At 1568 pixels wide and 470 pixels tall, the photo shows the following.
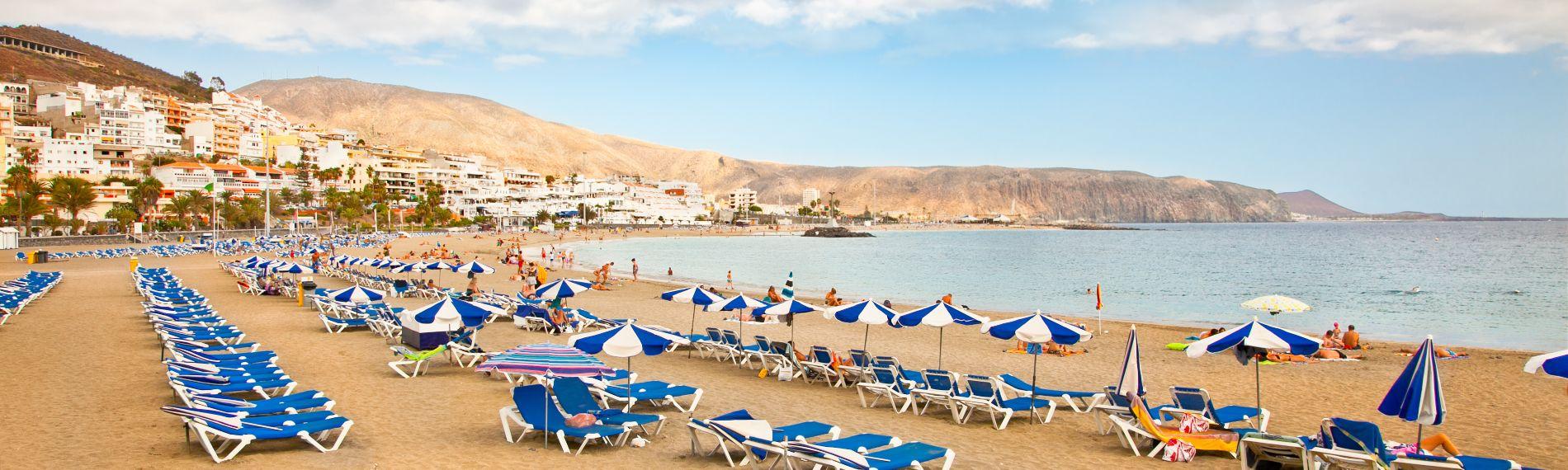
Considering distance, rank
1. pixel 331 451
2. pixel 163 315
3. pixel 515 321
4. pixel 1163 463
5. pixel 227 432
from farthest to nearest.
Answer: pixel 515 321
pixel 163 315
pixel 1163 463
pixel 331 451
pixel 227 432

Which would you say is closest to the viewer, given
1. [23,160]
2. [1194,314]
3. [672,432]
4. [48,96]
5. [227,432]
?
[227,432]

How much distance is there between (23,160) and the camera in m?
→ 73.6

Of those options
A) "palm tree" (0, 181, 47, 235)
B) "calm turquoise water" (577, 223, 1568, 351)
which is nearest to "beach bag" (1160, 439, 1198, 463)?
"calm turquoise water" (577, 223, 1568, 351)

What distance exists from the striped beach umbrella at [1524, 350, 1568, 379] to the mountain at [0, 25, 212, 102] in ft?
476

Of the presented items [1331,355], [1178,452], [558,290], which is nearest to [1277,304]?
[1331,355]

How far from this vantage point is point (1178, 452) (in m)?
7.59

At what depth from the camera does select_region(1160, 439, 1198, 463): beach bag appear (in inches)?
299

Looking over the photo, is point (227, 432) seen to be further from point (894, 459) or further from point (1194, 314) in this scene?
point (1194, 314)

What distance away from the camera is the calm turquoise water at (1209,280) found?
25094mm

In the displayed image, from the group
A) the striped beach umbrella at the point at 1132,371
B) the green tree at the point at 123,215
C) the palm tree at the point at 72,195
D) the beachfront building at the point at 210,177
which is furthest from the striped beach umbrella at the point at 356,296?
the beachfront building at the point at 210,177

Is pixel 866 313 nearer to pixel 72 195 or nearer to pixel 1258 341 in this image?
pixel 1258 341

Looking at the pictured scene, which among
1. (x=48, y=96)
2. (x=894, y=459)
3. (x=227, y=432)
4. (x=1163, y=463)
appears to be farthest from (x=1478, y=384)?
(x=48, y=96)

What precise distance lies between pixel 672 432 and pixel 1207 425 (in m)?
4.76

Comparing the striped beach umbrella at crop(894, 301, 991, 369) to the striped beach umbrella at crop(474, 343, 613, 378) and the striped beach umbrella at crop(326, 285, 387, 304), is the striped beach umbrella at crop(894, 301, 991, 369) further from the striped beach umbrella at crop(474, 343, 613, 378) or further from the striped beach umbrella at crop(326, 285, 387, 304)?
the striped beach umbrella at crop(326, 285, 387, 304)
